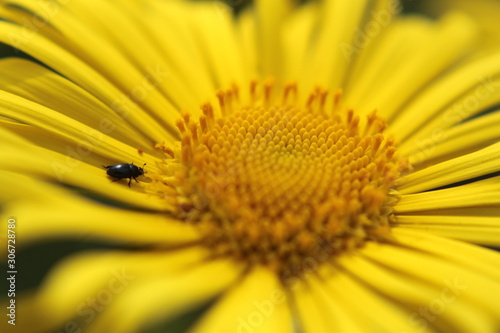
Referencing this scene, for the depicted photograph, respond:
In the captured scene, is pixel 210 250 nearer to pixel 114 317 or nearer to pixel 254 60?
pixel 114 317

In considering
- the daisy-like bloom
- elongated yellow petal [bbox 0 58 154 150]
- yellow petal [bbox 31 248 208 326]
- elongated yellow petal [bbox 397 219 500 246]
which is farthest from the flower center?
elongated yellow petal [bbox 0 58 154 150]

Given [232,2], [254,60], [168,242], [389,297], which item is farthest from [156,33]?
[389,297]

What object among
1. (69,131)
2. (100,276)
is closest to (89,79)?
(69,131)

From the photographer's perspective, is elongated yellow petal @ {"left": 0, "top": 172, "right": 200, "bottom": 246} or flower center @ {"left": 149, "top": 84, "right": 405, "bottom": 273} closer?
elongated yellow petal @ {"left": 0, "top": 172, "right": 200, "bottom": 246}

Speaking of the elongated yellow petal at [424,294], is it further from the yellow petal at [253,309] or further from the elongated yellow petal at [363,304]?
the yellow petal at [253,309]

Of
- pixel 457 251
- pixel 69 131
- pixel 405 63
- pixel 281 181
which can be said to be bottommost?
pixel 457 251

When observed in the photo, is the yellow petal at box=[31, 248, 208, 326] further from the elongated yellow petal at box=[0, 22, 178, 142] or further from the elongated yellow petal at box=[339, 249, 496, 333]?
the elongated yellow petal at box=[0, 22, 178, 142]

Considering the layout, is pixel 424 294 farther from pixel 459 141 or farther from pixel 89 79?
pixel 89 79
